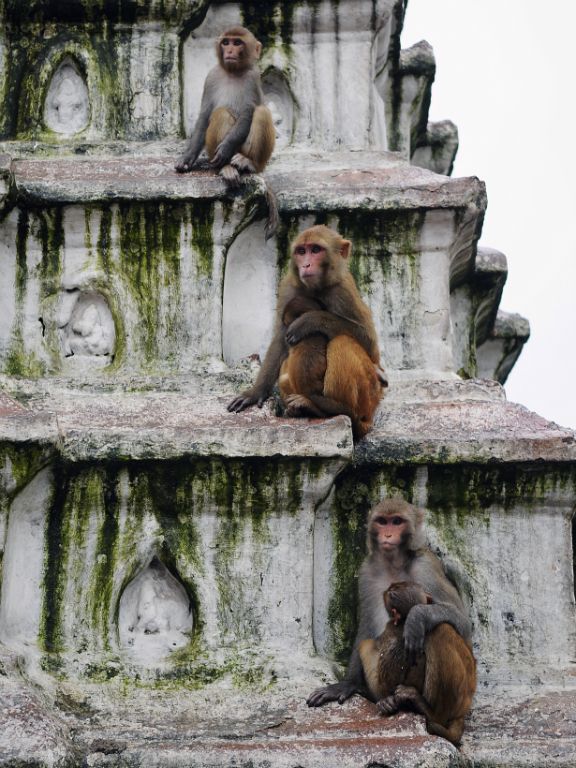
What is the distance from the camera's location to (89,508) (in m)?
8.76

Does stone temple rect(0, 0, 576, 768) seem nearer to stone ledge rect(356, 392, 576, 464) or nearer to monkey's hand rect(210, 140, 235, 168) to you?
stone ledge rect(356, 392, 576, 464)

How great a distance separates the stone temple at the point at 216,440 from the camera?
322 inches

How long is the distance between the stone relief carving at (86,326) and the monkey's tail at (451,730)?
3322 millimetres

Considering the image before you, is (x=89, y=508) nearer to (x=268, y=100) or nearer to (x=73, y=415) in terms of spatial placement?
(x=73, y=415)

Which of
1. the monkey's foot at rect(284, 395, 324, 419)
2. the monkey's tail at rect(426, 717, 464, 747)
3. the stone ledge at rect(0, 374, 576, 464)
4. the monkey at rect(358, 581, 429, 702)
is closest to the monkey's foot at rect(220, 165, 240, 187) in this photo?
the stone ledge at rect(0, 374, 576, 464)

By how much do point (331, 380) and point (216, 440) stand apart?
2.44ft

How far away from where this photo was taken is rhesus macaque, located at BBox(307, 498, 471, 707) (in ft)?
26.5

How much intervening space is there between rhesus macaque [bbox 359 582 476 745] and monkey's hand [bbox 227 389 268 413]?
1.61 meters

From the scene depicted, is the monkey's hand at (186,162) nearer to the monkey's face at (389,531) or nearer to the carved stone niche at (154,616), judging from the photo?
the carved stone niche at (154,616)

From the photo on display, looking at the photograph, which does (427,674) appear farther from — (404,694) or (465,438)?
(465,438)

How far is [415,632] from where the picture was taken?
7684 mm

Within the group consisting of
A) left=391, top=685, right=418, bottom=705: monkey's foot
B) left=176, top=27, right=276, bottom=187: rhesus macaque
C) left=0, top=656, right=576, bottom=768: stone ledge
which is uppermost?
left=176, top=27, right=276, bottom=187: rhesus macaque

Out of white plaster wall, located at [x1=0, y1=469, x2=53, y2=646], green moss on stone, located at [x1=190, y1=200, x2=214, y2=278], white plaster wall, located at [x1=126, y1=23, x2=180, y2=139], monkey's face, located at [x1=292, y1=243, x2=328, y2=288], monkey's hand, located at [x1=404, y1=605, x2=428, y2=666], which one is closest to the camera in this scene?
monkey's hand, located at [x1=404, y1=605, x2=428, y2=666]

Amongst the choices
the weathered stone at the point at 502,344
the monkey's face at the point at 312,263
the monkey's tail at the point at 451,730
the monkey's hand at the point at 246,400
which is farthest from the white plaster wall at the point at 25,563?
the weathered stone at the point at 502,344
